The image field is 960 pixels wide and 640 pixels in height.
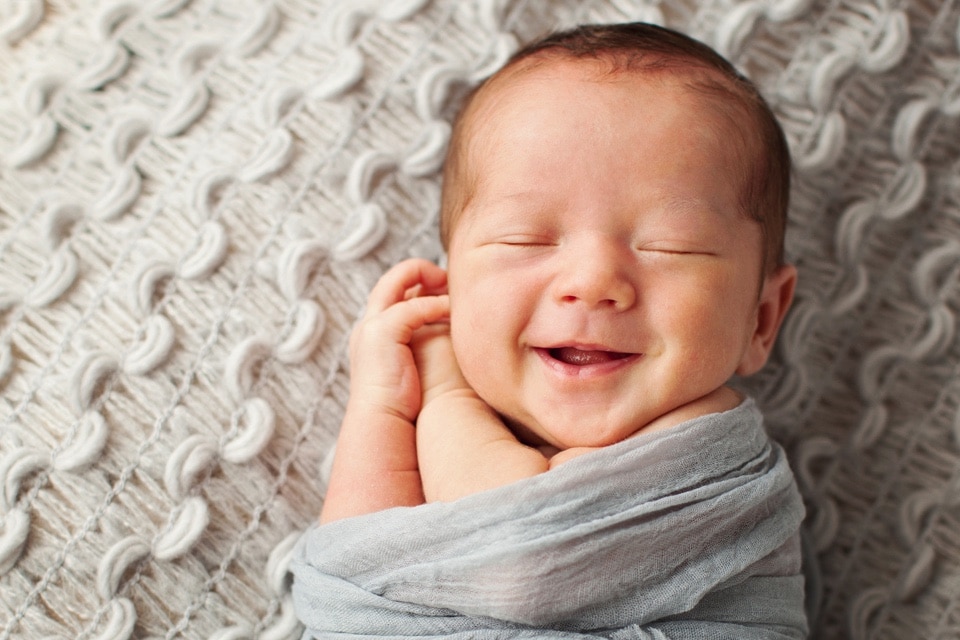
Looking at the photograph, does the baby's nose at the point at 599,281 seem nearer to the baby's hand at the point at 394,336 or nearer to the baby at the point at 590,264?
the baby at the point at 590,264

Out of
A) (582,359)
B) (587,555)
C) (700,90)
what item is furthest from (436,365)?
(700,90)

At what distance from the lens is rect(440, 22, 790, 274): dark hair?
98cm

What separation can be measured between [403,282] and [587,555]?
447 mm

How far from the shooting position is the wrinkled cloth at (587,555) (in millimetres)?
857

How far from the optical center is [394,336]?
1084 mm

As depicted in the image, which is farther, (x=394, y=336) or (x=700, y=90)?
(x=394, y=336)

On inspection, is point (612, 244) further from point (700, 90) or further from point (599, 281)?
point (700, 90)

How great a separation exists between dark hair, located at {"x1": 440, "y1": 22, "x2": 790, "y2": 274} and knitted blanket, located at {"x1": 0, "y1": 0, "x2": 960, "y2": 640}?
0.57 feet

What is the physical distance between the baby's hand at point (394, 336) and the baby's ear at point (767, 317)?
0.39m

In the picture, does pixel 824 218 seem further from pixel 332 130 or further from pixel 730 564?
pixel 332 130

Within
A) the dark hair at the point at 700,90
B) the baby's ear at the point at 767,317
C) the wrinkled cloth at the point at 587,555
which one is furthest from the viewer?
the baby's ear at the point at 767,317

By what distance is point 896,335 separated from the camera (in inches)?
49.9

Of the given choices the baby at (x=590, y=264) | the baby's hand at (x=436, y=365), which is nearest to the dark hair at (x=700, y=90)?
the baby at (x=590, y=264)

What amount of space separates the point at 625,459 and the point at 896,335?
1.99 ft
